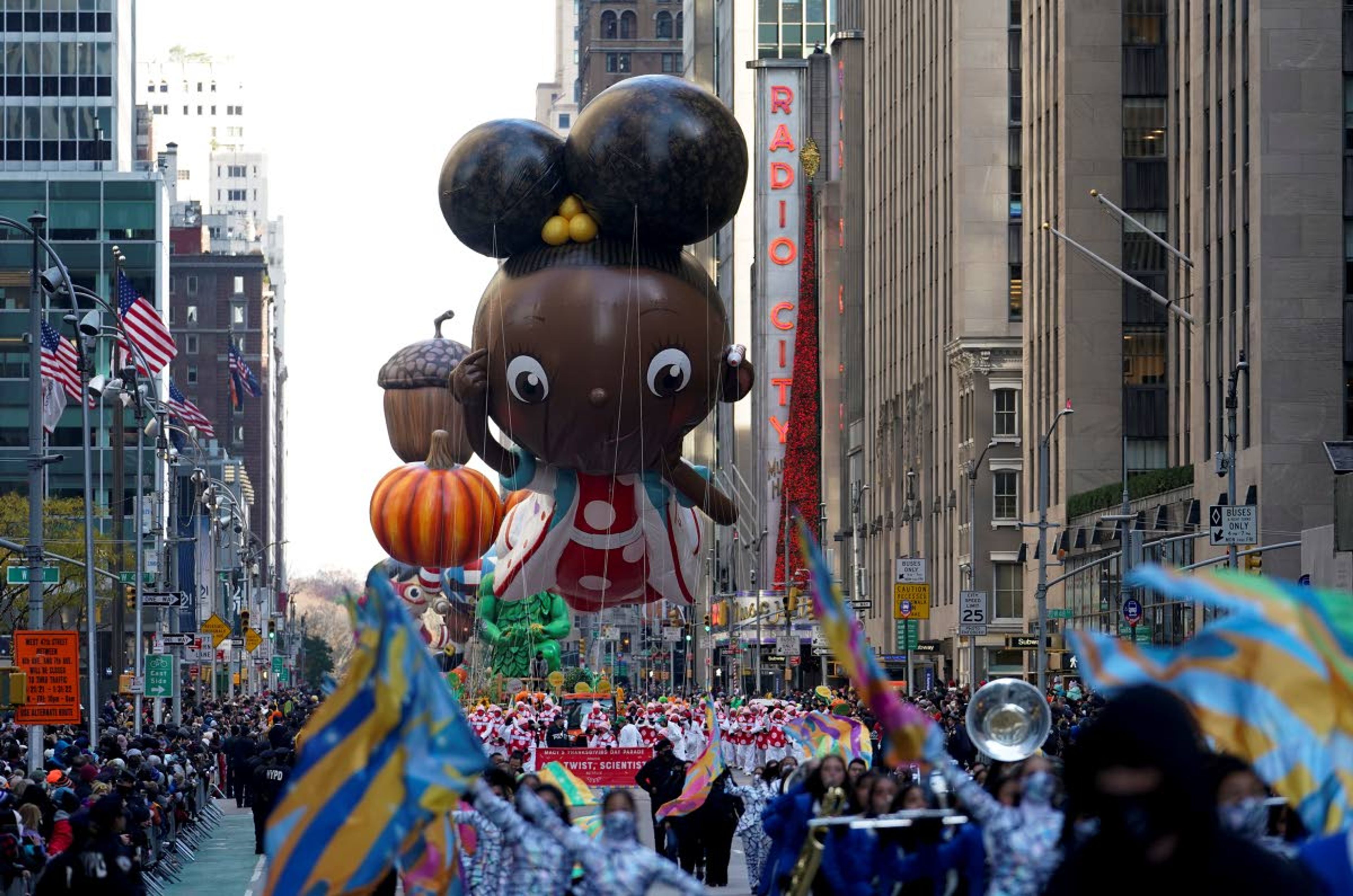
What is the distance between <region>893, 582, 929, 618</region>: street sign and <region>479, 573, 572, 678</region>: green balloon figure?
25.4 ft

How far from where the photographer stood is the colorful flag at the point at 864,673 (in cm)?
980

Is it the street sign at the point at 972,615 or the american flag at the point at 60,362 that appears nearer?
the american flag at the point at 60,362

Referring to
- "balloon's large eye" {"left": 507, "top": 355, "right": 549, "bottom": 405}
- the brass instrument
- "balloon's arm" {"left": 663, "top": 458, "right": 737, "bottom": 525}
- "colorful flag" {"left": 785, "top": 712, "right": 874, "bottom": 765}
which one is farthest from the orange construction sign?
the brass instrument

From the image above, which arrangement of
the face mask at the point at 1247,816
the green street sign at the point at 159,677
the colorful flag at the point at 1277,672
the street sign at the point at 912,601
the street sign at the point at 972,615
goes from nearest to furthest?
the colorful flag at the point at 1277,672
the face mask at the point at 1247,816
the green street sign at the point at 159,677
the street sign at the point at 972,615
the street sign at the point at 912,601

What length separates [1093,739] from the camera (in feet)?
17.5

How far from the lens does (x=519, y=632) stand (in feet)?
164

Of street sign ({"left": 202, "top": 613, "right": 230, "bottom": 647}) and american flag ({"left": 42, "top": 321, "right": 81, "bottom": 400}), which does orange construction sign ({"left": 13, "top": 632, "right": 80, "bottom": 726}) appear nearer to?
american flag ({"left": 42, "top": 321, "right": 81, "bottom": 400})

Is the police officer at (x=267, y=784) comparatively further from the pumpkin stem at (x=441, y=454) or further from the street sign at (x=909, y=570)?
the street sign at (x=909, y=570)

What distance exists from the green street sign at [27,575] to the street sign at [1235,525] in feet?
58.5

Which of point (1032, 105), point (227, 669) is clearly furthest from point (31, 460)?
point (227, 669)

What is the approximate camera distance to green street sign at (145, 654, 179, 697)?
40.2 m

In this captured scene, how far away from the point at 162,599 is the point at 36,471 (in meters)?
11.5

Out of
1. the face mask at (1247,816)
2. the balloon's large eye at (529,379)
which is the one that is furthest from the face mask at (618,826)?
the balloon's large eye at (529,379)

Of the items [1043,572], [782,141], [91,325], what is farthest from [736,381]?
[782,141]
